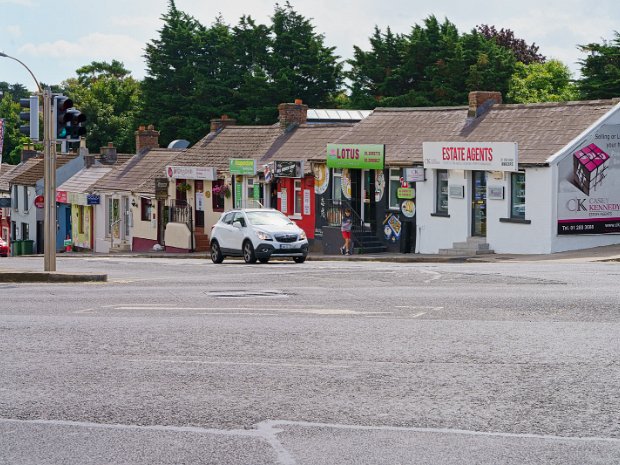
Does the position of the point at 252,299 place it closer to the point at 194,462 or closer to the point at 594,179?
the point at 194,462

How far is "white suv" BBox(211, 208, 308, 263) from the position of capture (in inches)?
1315

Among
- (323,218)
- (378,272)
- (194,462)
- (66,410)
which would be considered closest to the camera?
(194,462)

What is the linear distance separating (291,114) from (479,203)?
50.2 feet

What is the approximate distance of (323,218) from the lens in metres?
45.9

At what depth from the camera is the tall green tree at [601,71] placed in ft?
191

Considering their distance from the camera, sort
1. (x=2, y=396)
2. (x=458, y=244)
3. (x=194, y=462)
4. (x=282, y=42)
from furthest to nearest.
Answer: (x=282, y=42)
(x=458, y=244)
(x=2, y=396)
(x=194, y=462)

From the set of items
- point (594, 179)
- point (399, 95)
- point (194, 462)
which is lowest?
point (194, 462)

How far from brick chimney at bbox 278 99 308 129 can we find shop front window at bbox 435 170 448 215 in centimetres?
1305

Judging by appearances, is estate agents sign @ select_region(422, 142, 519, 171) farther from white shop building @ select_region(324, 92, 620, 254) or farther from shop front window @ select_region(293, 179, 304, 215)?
shop front window @ select_region(293, 179, 304, 215)

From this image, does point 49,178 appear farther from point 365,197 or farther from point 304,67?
point 304,67

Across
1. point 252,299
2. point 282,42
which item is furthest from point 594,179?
point 282,42

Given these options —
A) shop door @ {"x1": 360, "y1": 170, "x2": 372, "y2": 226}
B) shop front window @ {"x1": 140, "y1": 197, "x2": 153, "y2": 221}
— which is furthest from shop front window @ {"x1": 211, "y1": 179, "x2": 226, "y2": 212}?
shop door @ {"x1": 360, "y1": 170, "x2": 372, "y2": 226}

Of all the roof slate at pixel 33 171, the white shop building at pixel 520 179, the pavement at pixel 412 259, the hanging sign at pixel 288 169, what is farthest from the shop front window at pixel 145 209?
the white shop building at pixel 520 179

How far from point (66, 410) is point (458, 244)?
29.2 m
